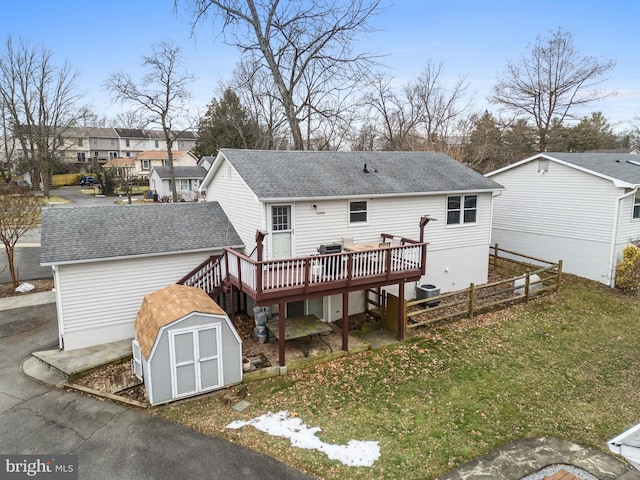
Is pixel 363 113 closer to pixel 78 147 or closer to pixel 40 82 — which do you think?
pixel 40 82

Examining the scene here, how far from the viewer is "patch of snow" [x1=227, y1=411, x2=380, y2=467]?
7.21 metres

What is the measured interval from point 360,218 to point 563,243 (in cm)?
1126

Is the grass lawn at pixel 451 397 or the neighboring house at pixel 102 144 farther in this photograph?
the neighboring house at pixel 102 144

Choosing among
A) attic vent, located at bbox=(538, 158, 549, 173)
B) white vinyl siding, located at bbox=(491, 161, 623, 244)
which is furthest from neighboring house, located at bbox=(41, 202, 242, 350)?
attic vent, located at bbox=(538, 158, 549, 173)

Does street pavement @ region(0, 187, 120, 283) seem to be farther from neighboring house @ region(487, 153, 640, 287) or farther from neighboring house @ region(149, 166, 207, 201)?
neighboring house @ region(487, 153, 640, 287)

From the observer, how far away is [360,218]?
13.6m

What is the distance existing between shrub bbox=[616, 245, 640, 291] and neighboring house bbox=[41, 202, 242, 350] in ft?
51.4

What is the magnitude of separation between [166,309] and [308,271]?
3556mm

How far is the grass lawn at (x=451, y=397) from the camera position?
7559 millimetres

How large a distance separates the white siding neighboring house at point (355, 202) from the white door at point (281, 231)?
0.10 ft

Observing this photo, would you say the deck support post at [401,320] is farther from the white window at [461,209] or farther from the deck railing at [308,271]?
the white window at [461,209]

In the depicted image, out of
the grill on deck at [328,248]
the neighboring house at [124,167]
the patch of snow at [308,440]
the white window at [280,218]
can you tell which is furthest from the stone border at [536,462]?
the neighboring house at [124,167]

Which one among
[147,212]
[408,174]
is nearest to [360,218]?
[408,174]

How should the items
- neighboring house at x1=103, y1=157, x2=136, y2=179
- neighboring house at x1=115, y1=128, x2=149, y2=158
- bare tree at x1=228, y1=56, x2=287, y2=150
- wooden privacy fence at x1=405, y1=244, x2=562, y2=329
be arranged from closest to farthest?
wooden privacy fence at x1=405, y1=244, x2=562, y2=329 < bare tree at x1=228, y1=56, x2=287, y2=150 < neighboring house at x1=103, y1=157, x2=136, y2=179 < neighboring house at x1=115, y1=128, x2=149, y2=158
